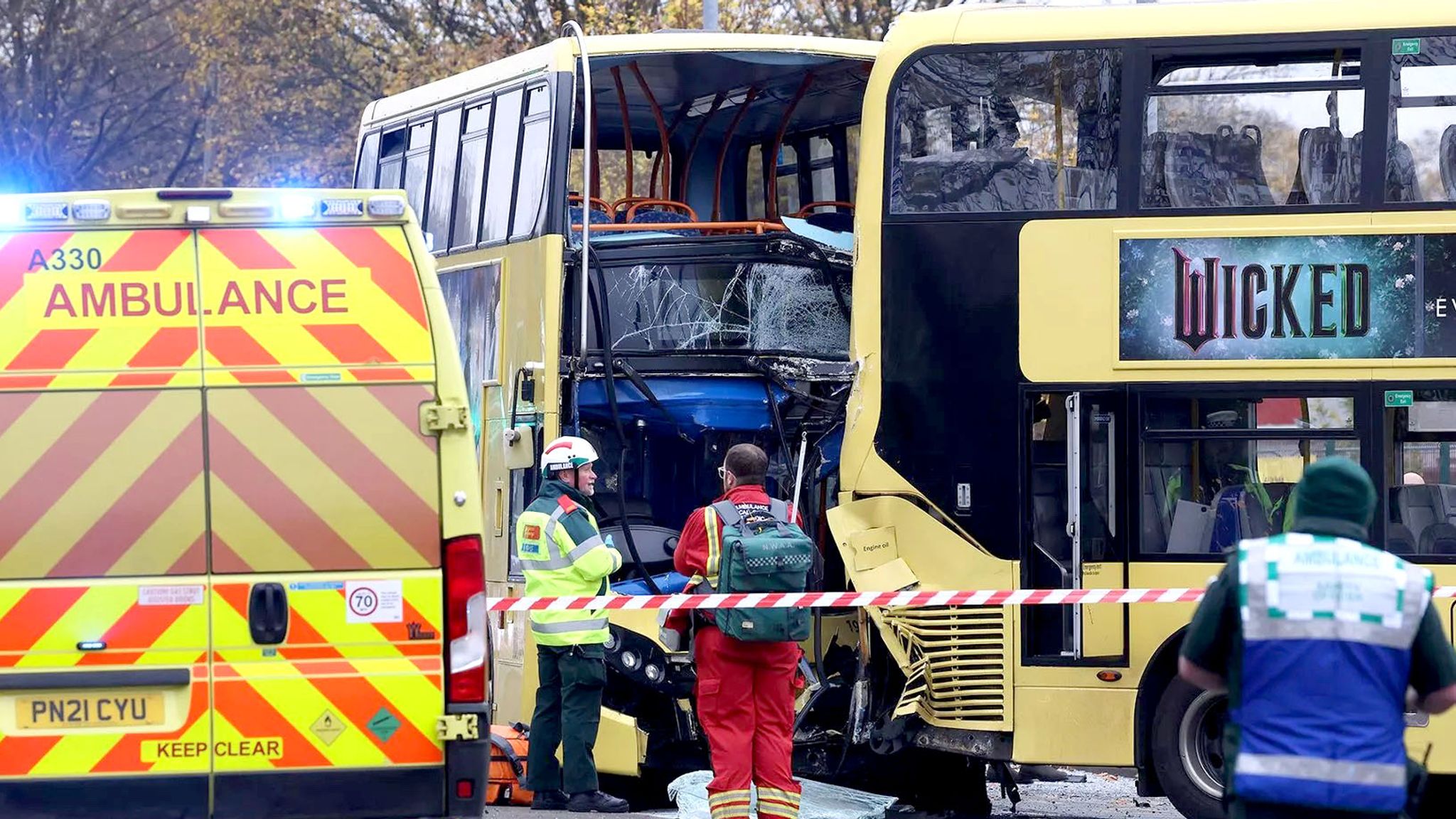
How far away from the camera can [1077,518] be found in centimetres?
929

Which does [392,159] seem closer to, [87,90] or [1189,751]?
[1189,751]

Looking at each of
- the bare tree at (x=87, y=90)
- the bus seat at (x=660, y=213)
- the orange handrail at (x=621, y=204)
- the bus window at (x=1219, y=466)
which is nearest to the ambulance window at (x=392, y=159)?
the orange handrail at (x=621, y=204)

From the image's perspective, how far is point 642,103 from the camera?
1212 centimetres

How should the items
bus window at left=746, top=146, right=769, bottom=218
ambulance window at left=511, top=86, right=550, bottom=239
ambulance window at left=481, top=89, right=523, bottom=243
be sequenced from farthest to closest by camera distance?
bus window at left=746, top=146, right=769, bottom=218, ambulance window at left=481, top=89, right=523, bottom=243, ambulance window at left=511, top=86, right=550, bottom=239

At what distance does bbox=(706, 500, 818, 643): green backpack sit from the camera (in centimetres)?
810

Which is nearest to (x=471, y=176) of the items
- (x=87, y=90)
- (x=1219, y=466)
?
(x=1219, y=466)

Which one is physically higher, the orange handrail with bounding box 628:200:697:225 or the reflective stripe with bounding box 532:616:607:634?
the orange handrail with bounding box 628:200:697:225

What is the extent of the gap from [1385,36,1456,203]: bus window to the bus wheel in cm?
230

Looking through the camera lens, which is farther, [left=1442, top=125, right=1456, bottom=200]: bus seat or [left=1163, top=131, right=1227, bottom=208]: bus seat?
[left=1163, top=131, right=1227, bottom=208]: bus seat

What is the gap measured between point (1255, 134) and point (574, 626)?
Answer: 12.2 ft

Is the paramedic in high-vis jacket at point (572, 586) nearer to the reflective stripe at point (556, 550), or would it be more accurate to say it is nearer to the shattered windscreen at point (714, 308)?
the reflective stripe at point (556, 550)

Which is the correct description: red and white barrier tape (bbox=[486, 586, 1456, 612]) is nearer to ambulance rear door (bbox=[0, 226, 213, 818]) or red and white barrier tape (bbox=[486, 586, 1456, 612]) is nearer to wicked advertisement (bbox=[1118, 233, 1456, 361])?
wicked advertisement (bbox=[1118, 233, 1456, 361])

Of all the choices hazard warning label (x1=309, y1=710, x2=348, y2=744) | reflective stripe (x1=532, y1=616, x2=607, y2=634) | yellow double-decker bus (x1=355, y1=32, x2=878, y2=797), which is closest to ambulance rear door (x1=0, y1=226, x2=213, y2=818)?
hazard warning label (x1=309, y1=710, x2=348, y2=744)

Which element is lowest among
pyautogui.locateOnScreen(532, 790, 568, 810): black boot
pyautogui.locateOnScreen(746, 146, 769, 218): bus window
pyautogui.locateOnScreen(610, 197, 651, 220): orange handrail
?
pyautogui.locateOnScreen(532, 790, 568, 810): black boot
